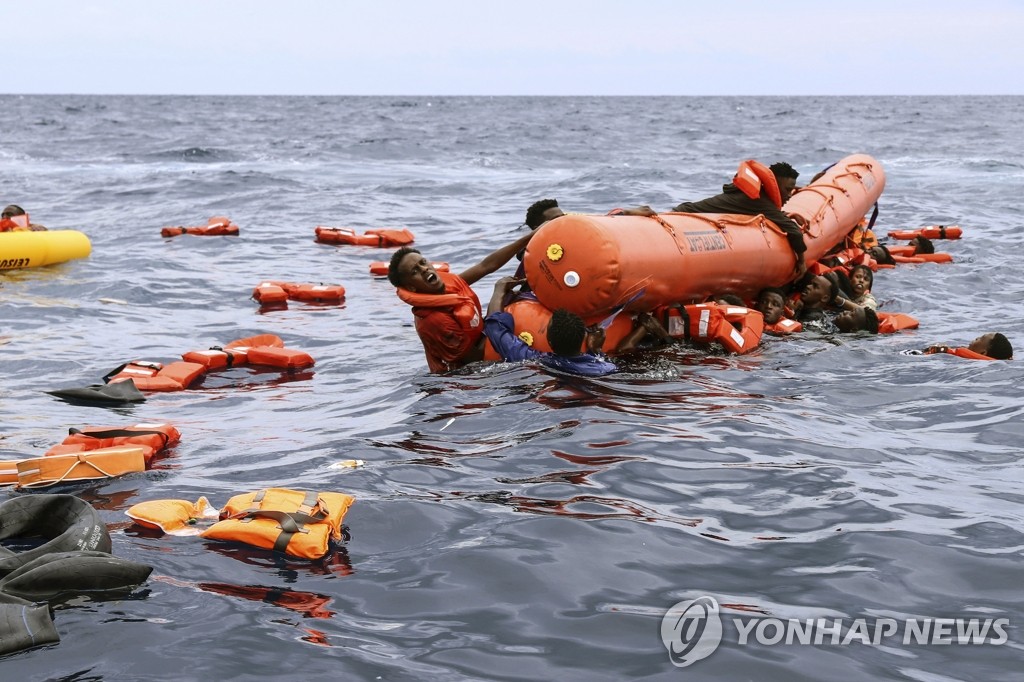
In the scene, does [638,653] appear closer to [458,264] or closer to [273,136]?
[458,264]

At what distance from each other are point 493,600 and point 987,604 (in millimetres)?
1965

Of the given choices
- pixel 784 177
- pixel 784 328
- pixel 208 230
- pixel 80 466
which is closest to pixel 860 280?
pixel 784 177

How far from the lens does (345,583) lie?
13.9ft

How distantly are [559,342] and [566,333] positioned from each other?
9 centimetres

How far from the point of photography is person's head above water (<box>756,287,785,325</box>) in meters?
9.38

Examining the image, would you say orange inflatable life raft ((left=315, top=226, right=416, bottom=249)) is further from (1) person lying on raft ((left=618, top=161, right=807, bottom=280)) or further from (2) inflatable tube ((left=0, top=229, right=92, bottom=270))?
(1) person lying on raft ((left=618, top=161, right=807, bottom=280))

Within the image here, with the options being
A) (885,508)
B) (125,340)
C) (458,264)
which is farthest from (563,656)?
(458,264)

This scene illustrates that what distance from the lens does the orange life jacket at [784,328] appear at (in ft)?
30.3

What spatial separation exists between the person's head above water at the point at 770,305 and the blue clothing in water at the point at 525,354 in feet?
7.41

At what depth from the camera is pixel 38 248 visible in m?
13.7

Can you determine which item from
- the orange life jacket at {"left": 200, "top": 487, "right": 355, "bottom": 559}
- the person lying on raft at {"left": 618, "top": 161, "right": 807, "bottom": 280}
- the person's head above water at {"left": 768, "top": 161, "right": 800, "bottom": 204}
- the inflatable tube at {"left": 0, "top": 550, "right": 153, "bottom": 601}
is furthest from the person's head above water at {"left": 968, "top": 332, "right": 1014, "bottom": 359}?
the inflatable tube at {"left": 0, "top": 550, "right": 153, "bottom": 601}

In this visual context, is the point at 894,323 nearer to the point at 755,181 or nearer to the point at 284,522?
the point at 755,181

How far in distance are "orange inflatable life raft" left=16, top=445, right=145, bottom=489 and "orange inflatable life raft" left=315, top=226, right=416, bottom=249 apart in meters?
11.0

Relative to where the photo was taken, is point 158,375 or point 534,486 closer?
point 534,486
